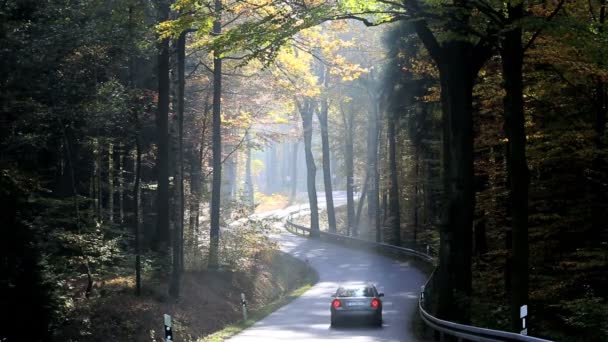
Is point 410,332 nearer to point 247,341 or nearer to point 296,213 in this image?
point 247,341

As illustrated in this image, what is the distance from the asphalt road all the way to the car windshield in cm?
98

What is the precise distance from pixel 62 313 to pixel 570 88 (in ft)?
49.5

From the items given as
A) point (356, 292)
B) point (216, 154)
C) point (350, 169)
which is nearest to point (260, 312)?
point (356, 292)

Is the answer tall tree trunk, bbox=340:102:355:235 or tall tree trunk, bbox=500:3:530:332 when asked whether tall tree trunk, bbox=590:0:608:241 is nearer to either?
tall tree trunk, bbox=500:3:530:332

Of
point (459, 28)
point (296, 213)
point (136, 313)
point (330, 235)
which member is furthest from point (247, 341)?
point (296, 213)

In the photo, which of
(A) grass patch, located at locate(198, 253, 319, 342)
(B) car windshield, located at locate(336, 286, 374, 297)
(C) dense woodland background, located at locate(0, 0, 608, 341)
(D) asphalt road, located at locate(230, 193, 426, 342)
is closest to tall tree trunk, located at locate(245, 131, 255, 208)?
(A) grass patch, located at locate(198, 253, 319, 342)

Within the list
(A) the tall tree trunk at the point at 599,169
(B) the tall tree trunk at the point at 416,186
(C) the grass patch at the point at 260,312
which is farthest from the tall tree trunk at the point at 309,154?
(A) the tall tree trunk at the point at 599,169

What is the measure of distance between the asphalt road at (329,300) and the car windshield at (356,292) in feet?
3.21

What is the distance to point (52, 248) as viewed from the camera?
20.5 meters

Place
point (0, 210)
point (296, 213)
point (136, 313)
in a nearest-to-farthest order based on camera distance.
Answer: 1. point (0, 210)
2. point (136, 313)
3. point (296, 213)

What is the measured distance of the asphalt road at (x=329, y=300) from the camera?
66.7 feet

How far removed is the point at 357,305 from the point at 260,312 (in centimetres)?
572

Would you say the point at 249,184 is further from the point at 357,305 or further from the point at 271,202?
the point at 357,305

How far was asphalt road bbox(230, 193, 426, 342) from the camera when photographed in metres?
20.3
